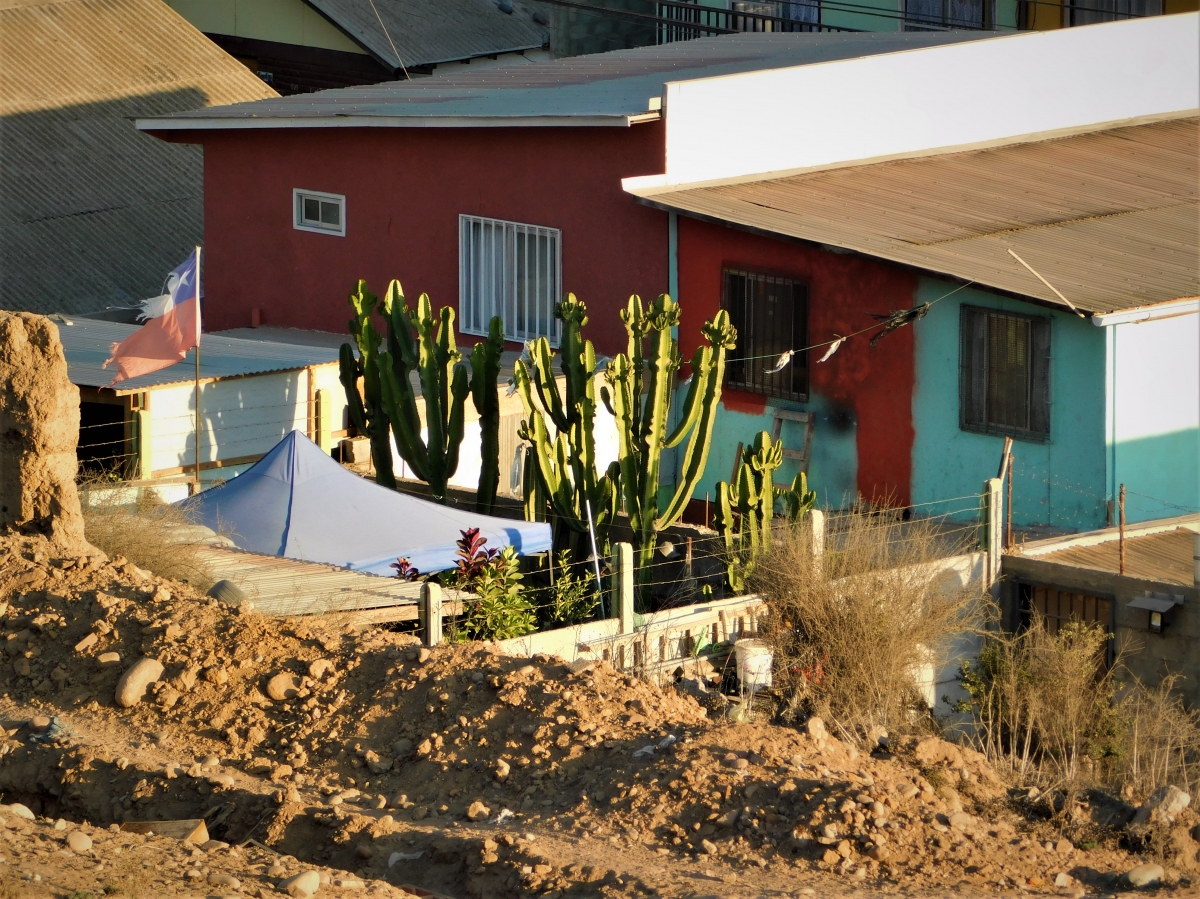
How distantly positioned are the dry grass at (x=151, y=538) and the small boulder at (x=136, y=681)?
7.02ft

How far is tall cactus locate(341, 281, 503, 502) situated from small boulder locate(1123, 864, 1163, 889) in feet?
29.6

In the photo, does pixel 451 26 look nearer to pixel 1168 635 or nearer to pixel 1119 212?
pixel 1119 212

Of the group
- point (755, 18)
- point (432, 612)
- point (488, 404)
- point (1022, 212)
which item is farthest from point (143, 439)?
point (755, 18)

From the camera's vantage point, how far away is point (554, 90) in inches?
890

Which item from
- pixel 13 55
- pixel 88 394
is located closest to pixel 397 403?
pixel 88 394

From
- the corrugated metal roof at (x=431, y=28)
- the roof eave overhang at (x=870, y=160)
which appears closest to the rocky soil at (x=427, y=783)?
the roof eave overhang at (x=870, y=160)

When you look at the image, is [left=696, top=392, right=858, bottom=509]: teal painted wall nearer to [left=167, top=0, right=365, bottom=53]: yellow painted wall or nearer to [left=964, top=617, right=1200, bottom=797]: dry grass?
[left=964, top=617, right=1200, bottom=797]: dry grass

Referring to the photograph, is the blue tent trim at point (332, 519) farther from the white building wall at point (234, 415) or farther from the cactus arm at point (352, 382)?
the cactus arm at point (352, 382)

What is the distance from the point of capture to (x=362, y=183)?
21.9 metres

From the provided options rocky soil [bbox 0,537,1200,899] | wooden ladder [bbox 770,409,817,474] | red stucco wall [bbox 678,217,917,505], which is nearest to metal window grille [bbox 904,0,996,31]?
red stucco wall [bbox 678,217,917,505]

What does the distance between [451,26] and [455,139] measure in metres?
14.5

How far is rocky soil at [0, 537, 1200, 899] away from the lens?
27.3ft

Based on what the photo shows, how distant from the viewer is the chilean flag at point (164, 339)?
1598 centimetres

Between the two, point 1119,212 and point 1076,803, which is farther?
point 1119,212
